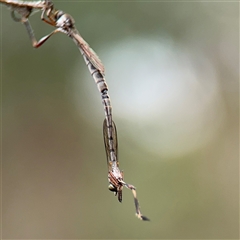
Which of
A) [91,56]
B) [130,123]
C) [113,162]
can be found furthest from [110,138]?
[130,123]

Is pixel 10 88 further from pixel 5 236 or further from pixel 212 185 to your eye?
pixel 212 185

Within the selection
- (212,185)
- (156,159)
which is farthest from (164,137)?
(212,185)

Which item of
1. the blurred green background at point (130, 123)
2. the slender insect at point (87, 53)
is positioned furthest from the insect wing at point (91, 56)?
the blurred green background at point (130, 123)

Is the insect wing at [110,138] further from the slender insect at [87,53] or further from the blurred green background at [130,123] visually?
the blurred green background at [130,123]

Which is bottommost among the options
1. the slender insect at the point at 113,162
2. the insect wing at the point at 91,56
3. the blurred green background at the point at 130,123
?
the slender insect at the point at 113,162

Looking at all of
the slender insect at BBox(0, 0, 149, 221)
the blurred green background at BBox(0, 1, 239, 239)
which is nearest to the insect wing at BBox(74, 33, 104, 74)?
the slender insect at BBox(0, 0, 149, 221)

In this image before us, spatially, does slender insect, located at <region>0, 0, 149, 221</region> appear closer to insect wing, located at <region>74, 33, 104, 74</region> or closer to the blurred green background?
insect wing, located at <region>74, 33, 104, 74</region>

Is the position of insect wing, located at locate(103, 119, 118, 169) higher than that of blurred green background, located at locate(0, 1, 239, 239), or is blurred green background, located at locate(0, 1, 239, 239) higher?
blurred green background, located at locate(0, 1, 239, 239)

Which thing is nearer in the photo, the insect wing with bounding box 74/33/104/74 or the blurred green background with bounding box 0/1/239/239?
the insect wing with bounding box 74/33/104/74

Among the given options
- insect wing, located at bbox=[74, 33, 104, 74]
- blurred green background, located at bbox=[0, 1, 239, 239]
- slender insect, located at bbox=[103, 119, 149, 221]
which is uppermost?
blurred green background, located at bbox=[0, 1, 239, 239]
